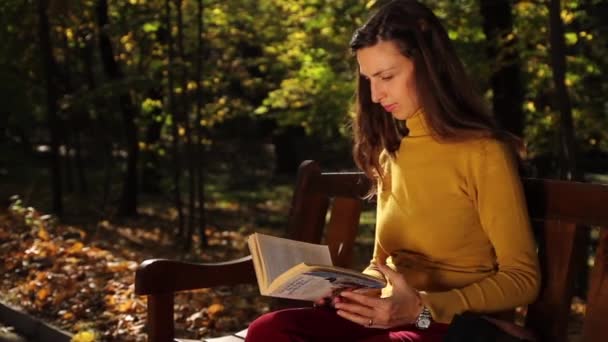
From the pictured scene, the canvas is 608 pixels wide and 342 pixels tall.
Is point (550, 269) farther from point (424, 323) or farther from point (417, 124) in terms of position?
point (417, 124)

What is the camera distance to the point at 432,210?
2.89m

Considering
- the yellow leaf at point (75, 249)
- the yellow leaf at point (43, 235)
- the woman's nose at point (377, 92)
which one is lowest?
the yellow leaf at point (43, 235)

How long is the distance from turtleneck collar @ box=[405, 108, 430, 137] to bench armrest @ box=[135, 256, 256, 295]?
3.14 ft

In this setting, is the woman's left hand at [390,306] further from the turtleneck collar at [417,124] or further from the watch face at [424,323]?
the turtleneck collar at [417,124]

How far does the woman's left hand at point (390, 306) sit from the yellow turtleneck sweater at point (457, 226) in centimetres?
5

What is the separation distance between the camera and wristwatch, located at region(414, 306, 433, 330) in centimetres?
266

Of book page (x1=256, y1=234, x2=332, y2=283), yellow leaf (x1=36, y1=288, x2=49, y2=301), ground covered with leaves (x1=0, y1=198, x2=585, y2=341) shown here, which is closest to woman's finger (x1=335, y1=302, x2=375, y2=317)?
book page (x1=256, y1=234, x2=332, y2=283)

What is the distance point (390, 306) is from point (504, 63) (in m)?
5.50

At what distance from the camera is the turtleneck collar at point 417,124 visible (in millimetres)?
3016

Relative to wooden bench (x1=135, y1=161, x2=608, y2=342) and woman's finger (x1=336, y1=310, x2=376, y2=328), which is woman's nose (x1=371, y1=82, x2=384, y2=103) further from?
woman's finger (x1=336, y1=310, x2=376, y2=328)

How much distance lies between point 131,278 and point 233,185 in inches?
571

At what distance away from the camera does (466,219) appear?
9.34 ft

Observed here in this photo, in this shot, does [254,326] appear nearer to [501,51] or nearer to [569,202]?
[569,202]

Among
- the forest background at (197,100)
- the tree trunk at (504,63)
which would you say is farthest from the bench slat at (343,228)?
the tree trunk at (504,63)
